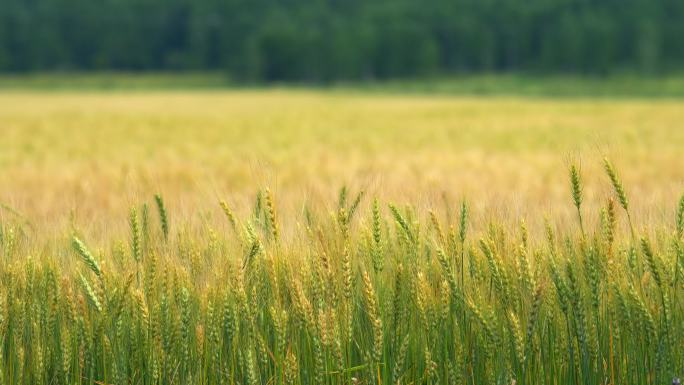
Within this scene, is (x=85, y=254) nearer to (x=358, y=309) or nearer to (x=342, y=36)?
(x=358, y=309)

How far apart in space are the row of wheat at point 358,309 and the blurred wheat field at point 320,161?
19 cm

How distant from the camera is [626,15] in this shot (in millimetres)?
77125

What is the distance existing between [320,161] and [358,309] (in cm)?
768

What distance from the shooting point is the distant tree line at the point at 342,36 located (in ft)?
227

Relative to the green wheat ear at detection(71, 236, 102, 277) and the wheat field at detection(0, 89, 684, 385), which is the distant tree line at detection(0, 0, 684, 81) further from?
the green wheat ear at detection(71, 236, 102, 277)

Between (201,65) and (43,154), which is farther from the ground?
(201,65)

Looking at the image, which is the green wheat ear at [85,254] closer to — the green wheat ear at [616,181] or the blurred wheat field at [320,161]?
the blurred wheat field at [320,161]

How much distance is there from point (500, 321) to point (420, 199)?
44 centimetres

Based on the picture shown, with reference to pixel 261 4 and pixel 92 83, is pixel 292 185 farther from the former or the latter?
pixel 261 4

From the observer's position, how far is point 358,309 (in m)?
2.29

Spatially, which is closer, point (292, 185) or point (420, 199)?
point (420, 199)

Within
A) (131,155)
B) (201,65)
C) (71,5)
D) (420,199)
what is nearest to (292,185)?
(131,155)

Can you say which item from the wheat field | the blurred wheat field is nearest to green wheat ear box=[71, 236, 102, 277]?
the wheat field

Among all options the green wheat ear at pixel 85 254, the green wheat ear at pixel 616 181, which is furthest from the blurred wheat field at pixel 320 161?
the green wheat ear at pixel 85 254
